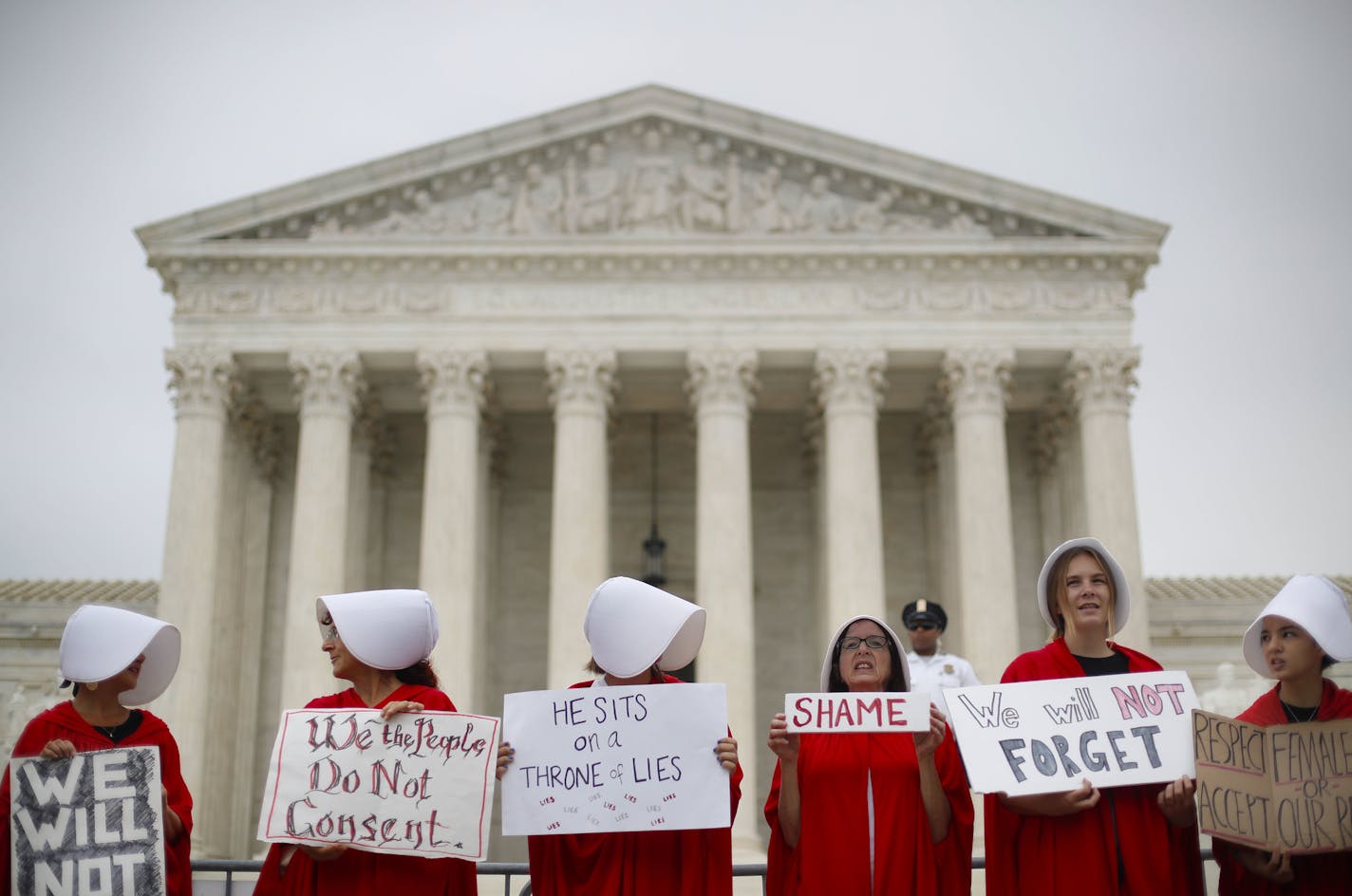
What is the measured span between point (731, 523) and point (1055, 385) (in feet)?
28.6

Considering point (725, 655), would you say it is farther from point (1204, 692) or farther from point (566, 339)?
point (1204, 692)

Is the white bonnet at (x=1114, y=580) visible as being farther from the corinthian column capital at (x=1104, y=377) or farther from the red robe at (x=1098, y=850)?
the corinthian column capital at (x=1104, y=377)

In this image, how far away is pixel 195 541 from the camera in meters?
27.1

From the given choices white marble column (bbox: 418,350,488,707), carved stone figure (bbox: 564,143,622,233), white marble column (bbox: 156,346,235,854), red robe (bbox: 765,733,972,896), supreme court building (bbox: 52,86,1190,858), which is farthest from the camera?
carved stone figure (bbox: 564,143,622,233)

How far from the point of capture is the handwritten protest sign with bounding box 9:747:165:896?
7.36 meters

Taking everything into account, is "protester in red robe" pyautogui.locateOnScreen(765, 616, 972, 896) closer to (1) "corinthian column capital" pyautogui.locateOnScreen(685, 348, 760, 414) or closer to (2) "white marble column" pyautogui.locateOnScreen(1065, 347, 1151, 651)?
(2) "white marble column" pyautogui.locateOnScreen(1065, 347, 1151, 651)

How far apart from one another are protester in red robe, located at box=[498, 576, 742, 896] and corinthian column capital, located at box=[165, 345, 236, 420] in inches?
885

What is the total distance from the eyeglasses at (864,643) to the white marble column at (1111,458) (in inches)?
770

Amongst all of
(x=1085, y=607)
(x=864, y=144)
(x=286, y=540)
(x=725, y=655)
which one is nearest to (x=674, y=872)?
(x=1085, y=607)

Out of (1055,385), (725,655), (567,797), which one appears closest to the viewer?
(567,797)

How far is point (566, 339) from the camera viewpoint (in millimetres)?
28203

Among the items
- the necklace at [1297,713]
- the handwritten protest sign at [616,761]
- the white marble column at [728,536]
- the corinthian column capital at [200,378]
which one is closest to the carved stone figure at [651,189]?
the white marble column at [728,536]

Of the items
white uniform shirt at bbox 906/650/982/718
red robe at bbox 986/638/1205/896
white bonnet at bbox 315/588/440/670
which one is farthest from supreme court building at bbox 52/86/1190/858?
white bonnet at bbox 315/588/440/670

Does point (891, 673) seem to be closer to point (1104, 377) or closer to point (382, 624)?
point (382, 624)
